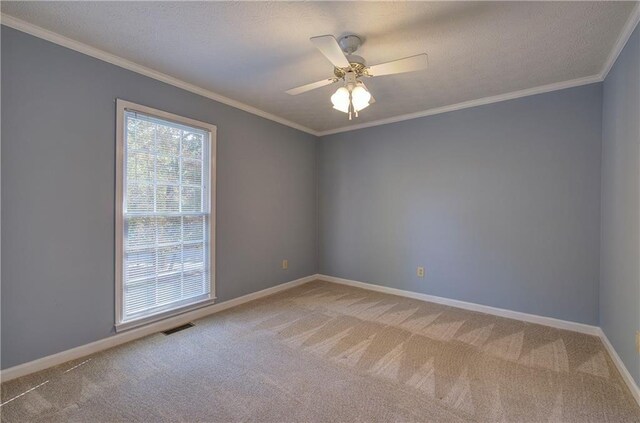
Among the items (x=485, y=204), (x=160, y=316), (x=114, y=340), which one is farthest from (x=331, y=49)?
(x=114, y=340)

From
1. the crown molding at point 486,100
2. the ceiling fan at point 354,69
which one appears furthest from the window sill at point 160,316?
the crown molding at point 486,100

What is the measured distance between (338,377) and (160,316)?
1.87 m

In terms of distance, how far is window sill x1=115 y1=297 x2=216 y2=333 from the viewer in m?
2.60

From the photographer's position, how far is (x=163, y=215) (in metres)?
2.89

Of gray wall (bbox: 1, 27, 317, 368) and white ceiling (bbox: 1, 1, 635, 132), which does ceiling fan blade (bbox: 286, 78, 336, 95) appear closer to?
white ceiling (bbox: 1, 1, 635, 132)

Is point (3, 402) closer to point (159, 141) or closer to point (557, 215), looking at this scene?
point (159, 141)

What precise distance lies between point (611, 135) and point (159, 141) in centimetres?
412

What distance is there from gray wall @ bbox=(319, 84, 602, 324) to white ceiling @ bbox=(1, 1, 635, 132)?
1.63ft

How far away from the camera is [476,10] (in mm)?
1882

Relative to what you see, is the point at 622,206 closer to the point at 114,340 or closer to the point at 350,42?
the point at 350,42

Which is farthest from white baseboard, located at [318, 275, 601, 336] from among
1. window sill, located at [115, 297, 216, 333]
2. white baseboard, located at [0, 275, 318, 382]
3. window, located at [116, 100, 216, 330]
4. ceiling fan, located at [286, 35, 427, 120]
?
ceiling fan, located at [286, 35, 427, 120]

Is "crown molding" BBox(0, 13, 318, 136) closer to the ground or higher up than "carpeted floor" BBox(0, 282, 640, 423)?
higher up

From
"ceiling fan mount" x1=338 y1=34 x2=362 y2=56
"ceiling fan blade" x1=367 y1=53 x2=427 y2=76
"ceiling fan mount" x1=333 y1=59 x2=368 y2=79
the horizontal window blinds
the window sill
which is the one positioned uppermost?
"ceiling fan mount" x1=338 y1=34 x2=362 y2=56

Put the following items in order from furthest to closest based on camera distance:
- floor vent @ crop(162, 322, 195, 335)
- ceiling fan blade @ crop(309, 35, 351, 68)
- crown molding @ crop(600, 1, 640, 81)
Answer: floor vent @ crop(162, 322, 195, 335)
crown molding @ crop(600, 1, 640, 81)
ceiling fan blade @ crop(309, 35, 351, 68)
